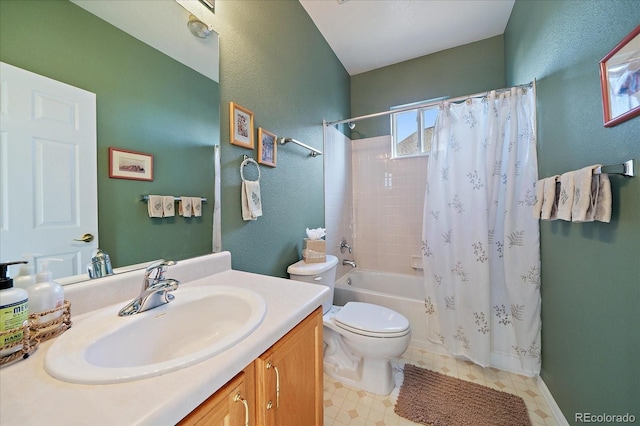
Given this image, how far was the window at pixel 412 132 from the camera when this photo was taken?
2.44m

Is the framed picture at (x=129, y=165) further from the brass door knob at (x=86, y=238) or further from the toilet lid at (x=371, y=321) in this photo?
the toilet lid at (x=371, y=321)

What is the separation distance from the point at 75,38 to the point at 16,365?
867 millimetres

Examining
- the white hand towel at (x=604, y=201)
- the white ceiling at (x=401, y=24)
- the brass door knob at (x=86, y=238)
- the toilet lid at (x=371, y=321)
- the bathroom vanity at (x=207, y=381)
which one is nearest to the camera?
the bathroom vanity at (x=207, y=381)

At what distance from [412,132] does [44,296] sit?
9.11 feet

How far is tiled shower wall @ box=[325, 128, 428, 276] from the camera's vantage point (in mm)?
2369

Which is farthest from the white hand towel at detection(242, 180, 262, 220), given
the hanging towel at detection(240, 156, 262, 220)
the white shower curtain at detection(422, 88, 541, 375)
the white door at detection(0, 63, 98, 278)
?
the white shower curtain at detection(422, 88, 541, 375)

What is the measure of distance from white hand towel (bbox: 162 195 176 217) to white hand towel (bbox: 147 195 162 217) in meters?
0.02

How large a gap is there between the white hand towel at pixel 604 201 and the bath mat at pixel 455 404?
1.12 meters

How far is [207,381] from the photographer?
0.43 metres

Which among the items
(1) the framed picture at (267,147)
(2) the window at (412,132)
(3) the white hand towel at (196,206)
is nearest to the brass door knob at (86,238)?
(3) the white hand towel at (196,206)

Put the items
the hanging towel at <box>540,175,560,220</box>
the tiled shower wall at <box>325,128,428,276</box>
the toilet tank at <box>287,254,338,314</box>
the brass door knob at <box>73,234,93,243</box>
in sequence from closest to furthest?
the brass door knob at <box>73,234,93,243</box> < the hanging towel at <box>540,175,560,220</box> < the toilet tank at <box>287,254,338,314</box> < the tiled shower wall at <box>325,128,428,276</box>

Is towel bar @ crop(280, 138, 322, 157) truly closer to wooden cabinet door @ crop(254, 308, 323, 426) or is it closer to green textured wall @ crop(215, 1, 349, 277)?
green textured wall @ crop(215, 1, 349, 277)

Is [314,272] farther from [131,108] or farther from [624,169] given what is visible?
[624,169]

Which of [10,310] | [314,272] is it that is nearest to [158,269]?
[10,310]
